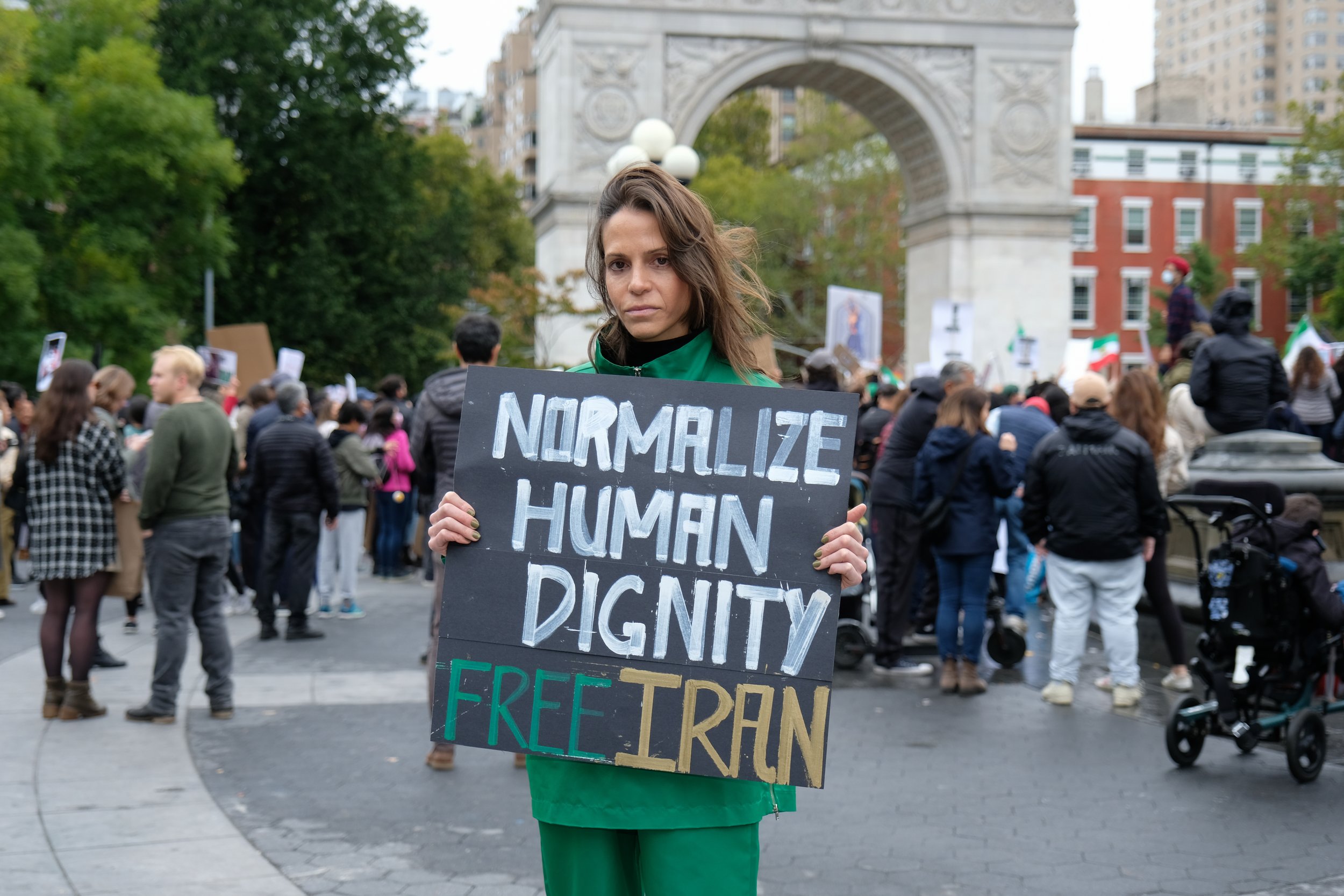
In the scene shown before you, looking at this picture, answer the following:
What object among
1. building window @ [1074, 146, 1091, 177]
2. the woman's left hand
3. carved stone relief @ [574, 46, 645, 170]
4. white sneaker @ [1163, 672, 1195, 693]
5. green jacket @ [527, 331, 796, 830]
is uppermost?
building window @ [1074, 146, 1091, 177]

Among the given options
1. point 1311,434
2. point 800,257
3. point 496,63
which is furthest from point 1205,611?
point 496,63

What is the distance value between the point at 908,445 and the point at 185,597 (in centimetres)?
476

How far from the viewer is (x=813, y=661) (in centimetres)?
274

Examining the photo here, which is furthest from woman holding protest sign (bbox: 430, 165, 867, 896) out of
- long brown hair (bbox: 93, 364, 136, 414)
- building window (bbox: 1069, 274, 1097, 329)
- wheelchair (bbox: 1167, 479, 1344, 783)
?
building window (bbox: 1069, 274, 1097, 329)

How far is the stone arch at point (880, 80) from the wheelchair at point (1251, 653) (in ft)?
80.3

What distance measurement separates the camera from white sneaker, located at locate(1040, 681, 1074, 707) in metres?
8.81

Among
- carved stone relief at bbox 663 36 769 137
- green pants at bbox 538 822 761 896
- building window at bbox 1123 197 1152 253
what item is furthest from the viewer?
building window at bbox 1123 197 1152 253

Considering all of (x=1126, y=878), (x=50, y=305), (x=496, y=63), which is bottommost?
(x=1126, y=878)

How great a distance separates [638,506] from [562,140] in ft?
92.4

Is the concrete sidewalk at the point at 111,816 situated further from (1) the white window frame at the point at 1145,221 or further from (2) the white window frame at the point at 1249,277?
(2) the white window frame at the point at 1249,277

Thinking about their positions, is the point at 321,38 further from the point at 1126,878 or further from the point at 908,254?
the point at 1126,878

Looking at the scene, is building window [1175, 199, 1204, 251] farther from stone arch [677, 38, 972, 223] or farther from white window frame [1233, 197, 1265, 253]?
stone arch [677, 38, 972, 223]

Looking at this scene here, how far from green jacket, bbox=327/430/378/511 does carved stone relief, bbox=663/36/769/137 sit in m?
18.6

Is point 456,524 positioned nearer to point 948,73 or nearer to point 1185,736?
point 1185,736
